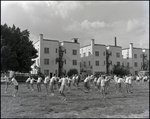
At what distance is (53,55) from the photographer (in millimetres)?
45594

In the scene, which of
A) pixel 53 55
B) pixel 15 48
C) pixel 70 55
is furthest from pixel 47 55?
pixel 15 48

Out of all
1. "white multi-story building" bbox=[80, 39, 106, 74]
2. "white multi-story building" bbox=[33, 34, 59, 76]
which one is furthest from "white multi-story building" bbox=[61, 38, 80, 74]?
"white multi-story building" bbox=[80, 39, 106, 74]

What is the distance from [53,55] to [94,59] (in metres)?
11.8

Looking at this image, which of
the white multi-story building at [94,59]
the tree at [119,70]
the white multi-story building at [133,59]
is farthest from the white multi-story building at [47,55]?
the white multi-story building at [133,59]

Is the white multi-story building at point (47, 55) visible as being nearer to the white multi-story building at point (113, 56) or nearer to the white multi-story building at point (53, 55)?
the white multi-story building at point (53, 55)

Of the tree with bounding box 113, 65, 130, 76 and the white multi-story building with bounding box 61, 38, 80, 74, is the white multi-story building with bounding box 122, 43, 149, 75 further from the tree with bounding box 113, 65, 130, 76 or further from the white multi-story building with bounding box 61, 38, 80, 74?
the white multi-story building with bounding box 61, 38, 80, 74

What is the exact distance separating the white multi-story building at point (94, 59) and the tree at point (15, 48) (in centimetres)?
1858

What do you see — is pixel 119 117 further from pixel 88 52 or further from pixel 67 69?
pixel 88 52

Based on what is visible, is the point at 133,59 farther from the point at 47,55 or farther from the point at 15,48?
the point at 15,48

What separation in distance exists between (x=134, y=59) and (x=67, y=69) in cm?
2359

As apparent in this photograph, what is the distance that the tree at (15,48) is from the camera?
3106 cm

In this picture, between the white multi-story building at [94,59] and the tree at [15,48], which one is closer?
the tree at [15,48]

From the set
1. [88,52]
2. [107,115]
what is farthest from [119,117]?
[88,52]

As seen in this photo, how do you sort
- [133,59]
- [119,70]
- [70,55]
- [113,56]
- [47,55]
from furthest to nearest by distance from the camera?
[133,59] < [113,56] < [119,70] < [70,55] < [47,55]
